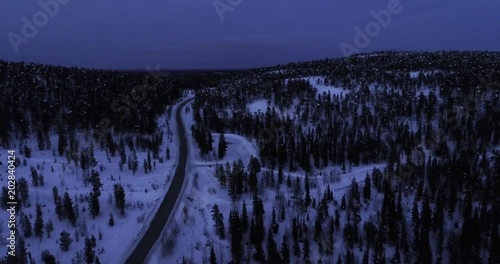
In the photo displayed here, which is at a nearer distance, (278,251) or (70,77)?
(278,251)

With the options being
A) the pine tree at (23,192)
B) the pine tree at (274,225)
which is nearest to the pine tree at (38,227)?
the pine tree at (23,192)

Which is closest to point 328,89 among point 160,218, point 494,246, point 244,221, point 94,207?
point 494,246

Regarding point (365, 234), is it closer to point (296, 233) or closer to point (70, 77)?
point (296, 233)

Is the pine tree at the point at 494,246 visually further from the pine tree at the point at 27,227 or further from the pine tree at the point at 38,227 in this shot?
the pine tree at the point at 27,227

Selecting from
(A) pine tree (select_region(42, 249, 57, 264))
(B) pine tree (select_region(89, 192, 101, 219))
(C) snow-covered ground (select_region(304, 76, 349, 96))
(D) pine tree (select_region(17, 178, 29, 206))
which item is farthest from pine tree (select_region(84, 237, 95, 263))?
(C) snow-covered ground (select_region(304, 76, 349, 96))

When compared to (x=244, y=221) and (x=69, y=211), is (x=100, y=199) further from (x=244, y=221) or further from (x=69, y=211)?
(x=244, y=221)

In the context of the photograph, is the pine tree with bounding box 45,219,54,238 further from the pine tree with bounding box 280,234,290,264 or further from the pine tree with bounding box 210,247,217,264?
the pine tree with bounding box 280,234,290,264

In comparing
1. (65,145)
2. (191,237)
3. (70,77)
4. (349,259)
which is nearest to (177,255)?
(191,237)
